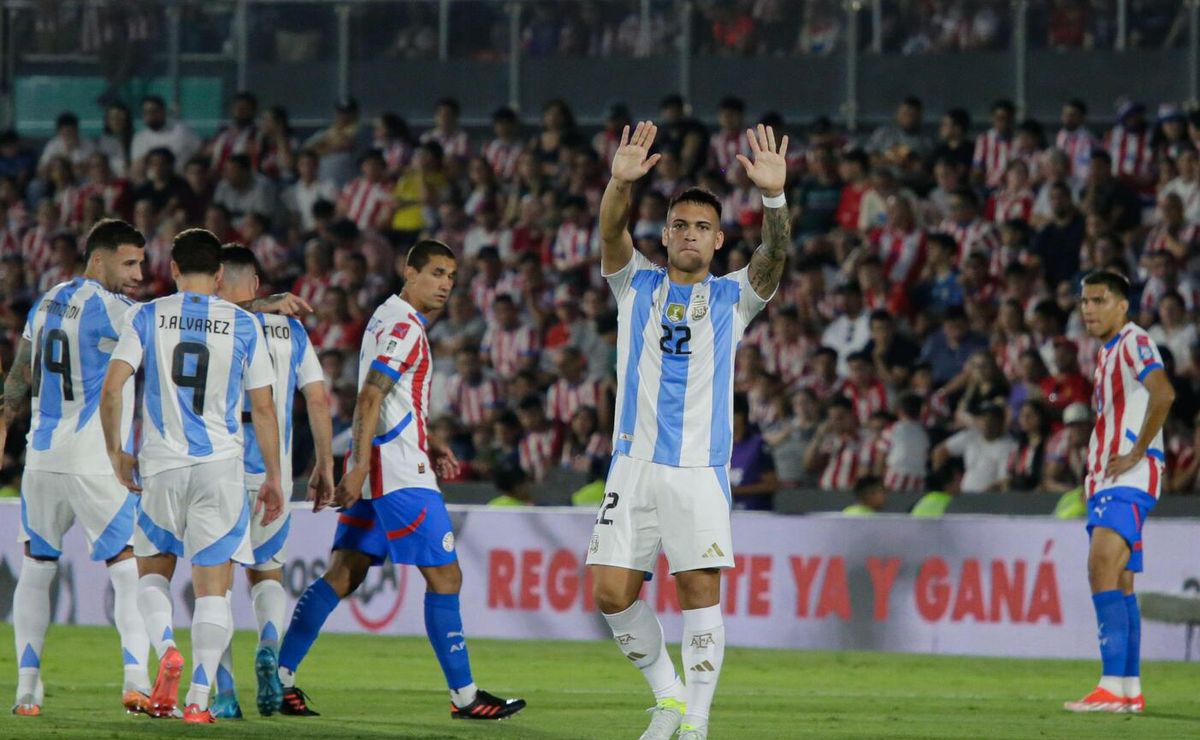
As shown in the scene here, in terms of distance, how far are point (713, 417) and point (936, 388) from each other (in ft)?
33.7

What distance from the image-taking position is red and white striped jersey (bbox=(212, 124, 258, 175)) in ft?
76.8

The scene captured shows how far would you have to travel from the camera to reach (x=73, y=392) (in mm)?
10125

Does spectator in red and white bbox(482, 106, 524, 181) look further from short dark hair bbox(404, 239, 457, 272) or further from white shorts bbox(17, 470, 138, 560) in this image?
white shorts bbox(17, 470, 138, 560)

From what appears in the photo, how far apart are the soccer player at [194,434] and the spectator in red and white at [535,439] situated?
9.45 m

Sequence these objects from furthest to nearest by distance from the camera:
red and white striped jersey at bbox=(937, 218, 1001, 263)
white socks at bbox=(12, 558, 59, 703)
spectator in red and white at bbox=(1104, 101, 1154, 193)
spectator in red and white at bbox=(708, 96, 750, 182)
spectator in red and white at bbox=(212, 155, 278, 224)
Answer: spectator in red and white at bbox=(212, 155, 278, 224) → spectator in red and white at bbox=(708, 96, 750, 182) → spectator in red and white at bbox=(1104, 101, 1154, 193) → red and white striped jersey at bbox=(937, 218, 1001, 263) → white socks at bbox=(12, 558, 59, 703)

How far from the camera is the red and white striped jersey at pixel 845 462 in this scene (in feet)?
58.7

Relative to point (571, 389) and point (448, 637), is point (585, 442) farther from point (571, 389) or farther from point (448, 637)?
point (448, 637)

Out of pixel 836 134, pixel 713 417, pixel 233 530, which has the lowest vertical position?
pixel 233 530

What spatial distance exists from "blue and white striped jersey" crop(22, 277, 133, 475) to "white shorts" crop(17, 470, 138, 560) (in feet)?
0.25

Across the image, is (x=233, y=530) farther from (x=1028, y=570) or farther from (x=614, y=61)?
(x=614, y=61)

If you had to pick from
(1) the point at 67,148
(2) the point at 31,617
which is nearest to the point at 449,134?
(1) the point at 67,148

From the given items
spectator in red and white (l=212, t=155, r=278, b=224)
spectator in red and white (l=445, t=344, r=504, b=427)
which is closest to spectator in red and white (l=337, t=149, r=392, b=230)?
spectator in red and white (l=212, t=155, r=278, b=224)

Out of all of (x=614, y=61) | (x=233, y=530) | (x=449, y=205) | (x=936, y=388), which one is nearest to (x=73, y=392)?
(x=233, y=530)

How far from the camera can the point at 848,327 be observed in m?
19.3
